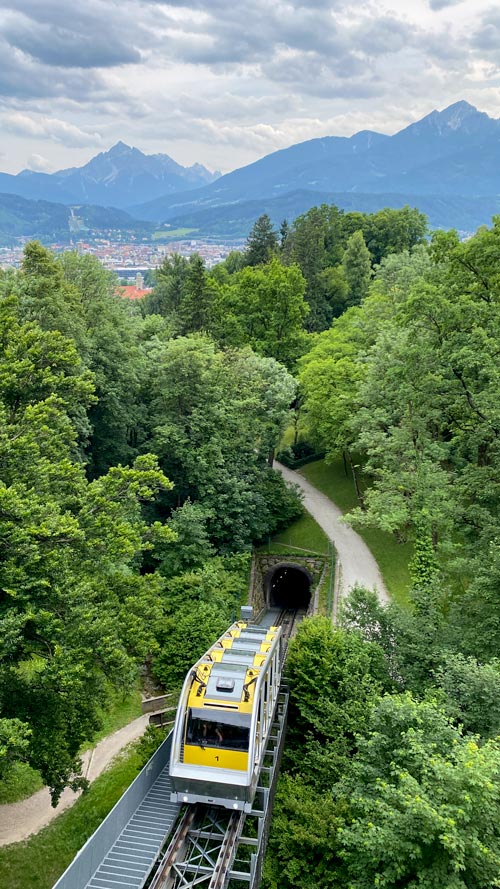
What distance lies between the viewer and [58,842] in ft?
50.8

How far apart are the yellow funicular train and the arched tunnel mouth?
1790 centimetres

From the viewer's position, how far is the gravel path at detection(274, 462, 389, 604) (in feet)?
92.9

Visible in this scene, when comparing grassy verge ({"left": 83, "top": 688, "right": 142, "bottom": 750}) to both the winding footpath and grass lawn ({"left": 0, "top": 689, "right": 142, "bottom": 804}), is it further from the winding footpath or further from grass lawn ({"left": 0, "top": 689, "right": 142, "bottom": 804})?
the winding footpath

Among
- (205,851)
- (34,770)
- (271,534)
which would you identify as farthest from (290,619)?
(205,851)

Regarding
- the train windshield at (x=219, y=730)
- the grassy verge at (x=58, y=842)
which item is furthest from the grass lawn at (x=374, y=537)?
the grassy verge at (x=58, y=842)

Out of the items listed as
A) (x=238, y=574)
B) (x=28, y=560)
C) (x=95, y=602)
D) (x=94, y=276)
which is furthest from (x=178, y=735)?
(x=94, y=276)

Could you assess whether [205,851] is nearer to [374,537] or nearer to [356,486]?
[374,537]

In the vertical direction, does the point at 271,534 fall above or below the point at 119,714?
above

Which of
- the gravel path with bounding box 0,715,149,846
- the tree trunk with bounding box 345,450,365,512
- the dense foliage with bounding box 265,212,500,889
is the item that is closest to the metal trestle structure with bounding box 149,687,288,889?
the dense foliage with bounding box 265,212,500,889

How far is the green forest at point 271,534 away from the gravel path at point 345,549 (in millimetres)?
2353

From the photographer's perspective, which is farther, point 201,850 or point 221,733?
point 221,733

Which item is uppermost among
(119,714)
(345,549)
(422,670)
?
(422,670)

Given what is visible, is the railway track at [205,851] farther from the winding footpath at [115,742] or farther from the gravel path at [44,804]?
the winding footpath at [115,742]

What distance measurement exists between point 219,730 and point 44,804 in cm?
715
